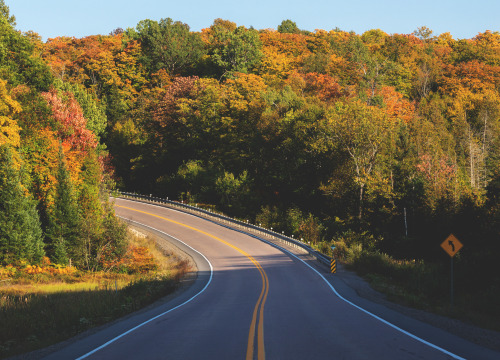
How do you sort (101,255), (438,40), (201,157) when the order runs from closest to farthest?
(101,255)
(201,157)
(438,40)

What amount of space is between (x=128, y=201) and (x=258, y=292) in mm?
44746

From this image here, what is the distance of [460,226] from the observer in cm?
3475

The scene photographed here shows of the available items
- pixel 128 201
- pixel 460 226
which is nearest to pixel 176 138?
pixel 128 201

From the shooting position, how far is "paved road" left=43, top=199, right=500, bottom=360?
9.14m

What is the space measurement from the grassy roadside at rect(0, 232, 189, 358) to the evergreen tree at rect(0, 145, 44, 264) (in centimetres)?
161

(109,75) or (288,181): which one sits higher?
(109,75)

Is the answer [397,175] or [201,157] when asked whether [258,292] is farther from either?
[201,157]

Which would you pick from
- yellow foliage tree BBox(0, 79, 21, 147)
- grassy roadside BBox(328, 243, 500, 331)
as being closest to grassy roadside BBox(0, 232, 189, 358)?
yellow foliage tree BBox(0, 79, 21, 147)

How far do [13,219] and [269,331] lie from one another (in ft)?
105

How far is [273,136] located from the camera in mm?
58688

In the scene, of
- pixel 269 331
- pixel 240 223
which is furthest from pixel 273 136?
pixel 269 331

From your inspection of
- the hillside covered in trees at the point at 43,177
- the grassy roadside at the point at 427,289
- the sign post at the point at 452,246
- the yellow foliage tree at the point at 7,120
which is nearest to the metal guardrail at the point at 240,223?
the grassy roadside at the point at 427,289

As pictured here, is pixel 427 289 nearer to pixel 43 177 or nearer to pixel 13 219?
pixel 13 219

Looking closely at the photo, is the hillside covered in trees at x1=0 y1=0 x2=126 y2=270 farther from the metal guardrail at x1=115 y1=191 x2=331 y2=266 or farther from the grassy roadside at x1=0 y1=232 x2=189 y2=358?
the metal guardrail at x1=115 y1=191 x2=331 y2=266
